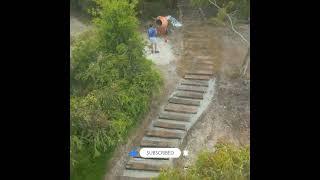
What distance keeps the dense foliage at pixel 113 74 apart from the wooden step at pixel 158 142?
46 centimetres

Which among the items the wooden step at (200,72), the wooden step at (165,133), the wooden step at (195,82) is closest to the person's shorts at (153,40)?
the wooden step at (200,72)

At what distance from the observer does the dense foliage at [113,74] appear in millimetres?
9945

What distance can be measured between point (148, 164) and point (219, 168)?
2.06 metres

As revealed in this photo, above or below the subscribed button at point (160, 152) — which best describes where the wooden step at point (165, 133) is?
above

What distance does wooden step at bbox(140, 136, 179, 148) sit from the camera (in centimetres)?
1059

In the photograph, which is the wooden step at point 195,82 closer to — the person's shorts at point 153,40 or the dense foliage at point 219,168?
the person's shorts at point 153,40

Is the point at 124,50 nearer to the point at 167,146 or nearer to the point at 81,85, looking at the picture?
the point at 81,85

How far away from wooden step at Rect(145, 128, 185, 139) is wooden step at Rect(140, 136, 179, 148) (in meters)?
0.09

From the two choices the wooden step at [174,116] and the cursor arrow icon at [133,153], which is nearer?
the cursor arrow icon at [133,153]

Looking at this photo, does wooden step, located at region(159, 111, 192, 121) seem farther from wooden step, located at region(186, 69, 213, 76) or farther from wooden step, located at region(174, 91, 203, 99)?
wooden step, located at region(186, 69, 213, 76)

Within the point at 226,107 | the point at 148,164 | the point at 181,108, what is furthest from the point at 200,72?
the point at 148,164
